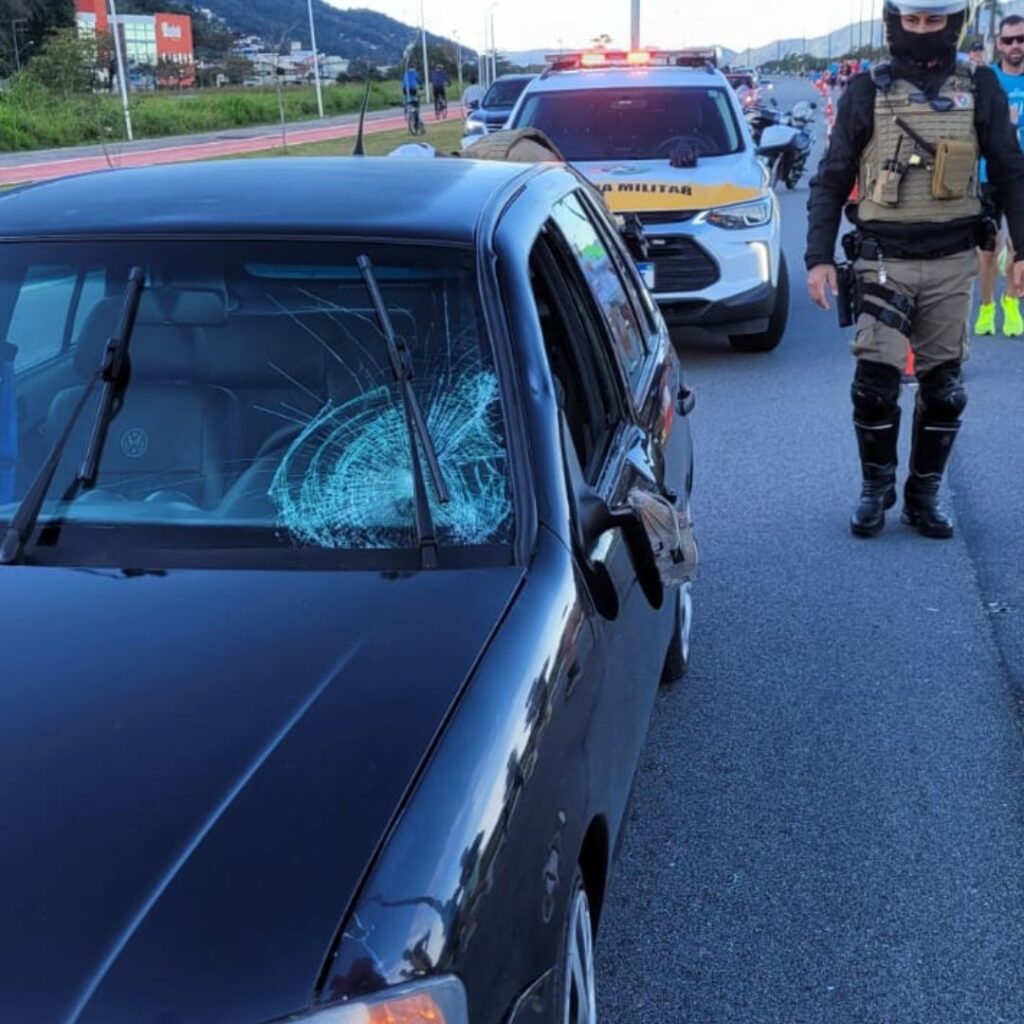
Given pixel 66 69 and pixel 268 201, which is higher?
pixel 268 201

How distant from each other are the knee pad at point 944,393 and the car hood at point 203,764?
139 inches

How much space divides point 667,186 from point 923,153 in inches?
148

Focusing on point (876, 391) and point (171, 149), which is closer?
point (876, 391)

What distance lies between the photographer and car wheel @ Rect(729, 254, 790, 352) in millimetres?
9273

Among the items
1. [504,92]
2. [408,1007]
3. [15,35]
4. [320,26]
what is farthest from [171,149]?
[320,26]

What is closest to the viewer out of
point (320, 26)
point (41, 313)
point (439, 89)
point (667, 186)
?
point (41, 313)

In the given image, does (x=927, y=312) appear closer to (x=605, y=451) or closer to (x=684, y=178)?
(x=605, y=451)

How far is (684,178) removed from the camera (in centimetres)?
867

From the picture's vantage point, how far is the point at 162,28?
329ft

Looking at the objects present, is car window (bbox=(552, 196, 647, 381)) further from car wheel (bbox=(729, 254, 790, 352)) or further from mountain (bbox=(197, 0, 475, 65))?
mountain (bbox=(197, 0, 475, 65))

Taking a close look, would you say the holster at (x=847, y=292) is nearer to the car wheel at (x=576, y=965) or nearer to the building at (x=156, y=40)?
the car wheel at (x=576, y=965)

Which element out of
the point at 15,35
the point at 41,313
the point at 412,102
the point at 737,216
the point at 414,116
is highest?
the point at 15,35

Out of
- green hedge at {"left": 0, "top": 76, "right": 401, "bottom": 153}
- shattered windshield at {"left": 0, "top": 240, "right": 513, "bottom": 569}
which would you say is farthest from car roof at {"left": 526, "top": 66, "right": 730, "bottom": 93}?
green hedge at {"left": 0, "top": 76, "right": 401, "bottom": 153}

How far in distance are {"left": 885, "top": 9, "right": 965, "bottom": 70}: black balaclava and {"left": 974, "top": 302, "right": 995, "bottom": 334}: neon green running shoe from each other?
15.9ft
